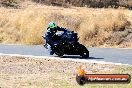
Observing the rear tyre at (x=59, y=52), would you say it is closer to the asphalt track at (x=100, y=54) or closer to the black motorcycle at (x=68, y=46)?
the black motorcycle at (x=68, y=46)

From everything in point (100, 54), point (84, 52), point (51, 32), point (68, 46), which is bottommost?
point (100, 54)

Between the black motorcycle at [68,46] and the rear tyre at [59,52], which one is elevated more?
the black motorcycle at [68,46]

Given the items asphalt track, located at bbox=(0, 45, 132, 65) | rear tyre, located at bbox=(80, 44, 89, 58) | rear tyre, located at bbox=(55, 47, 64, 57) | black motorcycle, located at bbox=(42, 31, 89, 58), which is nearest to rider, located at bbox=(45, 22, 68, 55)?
black motorcycle, located at bbox=(42, 31, 89, 58)

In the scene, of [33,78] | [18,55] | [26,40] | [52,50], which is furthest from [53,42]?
[26,40]

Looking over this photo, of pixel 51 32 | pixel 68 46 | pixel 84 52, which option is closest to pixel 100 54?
pixel 84 52

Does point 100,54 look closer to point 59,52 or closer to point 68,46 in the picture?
point 68,46

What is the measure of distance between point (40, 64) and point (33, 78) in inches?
166

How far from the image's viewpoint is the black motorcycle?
23047 millimetres

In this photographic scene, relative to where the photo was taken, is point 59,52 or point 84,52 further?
point 59,52

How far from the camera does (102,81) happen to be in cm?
1036

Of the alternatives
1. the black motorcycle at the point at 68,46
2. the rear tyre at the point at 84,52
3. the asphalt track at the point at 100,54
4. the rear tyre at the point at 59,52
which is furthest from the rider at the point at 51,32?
the rear tyre at the point at 84,52

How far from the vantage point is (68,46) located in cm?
2319

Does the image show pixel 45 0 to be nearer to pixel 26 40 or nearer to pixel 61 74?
pixel 26 40

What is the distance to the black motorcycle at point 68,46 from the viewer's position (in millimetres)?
23047
